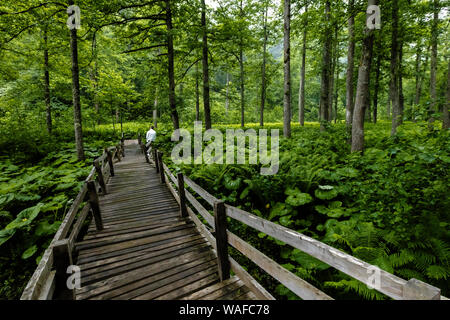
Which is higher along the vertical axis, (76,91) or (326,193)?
(76,91)

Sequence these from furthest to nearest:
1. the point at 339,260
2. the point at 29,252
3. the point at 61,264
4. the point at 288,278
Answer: the point at 29,252, the point at 61,264, the point at 288,278, the point at 339,260

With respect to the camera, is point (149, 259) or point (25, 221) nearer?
point (149, 259)

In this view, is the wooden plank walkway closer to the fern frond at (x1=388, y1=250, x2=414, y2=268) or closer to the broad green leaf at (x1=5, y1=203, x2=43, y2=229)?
the broad green leaf at (x1=5, y1=203, x2=43, y2=229)

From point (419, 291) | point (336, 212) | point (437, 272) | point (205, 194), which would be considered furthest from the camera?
point (336, 212)

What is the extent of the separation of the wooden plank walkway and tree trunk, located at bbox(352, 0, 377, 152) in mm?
7280

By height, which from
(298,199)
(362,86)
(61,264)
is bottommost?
(298,199)

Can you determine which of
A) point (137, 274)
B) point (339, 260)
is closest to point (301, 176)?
point (339, 260)

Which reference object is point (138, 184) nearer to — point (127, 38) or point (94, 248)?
point (94, 248)

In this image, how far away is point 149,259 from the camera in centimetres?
379

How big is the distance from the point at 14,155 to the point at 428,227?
53.5ft

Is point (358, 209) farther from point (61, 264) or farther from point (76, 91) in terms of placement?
point (76, 91)

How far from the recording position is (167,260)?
376 centimetres

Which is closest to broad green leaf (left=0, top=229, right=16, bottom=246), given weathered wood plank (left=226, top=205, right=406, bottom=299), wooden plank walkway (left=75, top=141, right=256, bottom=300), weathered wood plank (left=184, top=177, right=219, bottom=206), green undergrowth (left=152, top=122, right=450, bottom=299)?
wooden plank walkway (left=75, top=141, right=256, bottom=300)

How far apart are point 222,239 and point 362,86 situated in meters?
7.61
